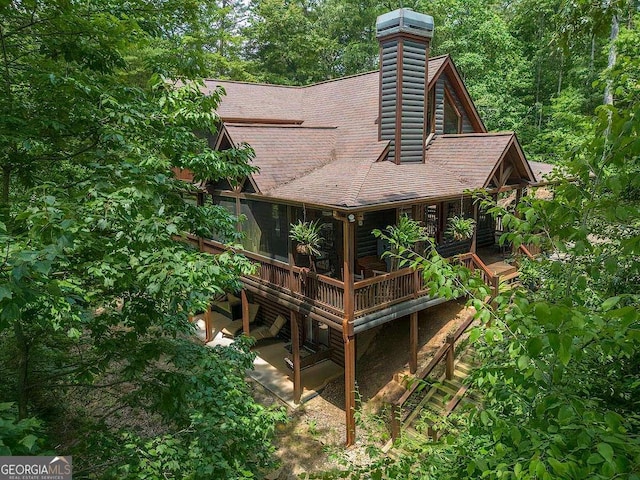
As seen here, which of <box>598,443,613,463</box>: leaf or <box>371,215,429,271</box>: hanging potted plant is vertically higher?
<box>371,215,429,271</box>: hanging potted plant

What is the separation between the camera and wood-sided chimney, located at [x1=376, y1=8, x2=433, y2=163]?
12.7 m

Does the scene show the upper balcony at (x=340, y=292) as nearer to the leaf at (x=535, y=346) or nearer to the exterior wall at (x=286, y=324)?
the exterior wall at (x=286, y=324)

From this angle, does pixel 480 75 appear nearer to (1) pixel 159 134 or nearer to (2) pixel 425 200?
(2) pixel 425 200

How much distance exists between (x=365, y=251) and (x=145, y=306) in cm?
863

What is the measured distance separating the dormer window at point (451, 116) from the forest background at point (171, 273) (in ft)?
32.2

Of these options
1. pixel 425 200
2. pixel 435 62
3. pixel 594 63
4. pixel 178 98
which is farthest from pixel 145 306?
pixel 594 63

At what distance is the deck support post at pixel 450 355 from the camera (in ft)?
33.2

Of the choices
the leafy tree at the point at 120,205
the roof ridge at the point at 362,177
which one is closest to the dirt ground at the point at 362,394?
the leafy tree at the point at 120,205

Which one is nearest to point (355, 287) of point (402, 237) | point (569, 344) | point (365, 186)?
point (365, 186)

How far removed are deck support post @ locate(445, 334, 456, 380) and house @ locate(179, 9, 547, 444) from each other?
96 cm

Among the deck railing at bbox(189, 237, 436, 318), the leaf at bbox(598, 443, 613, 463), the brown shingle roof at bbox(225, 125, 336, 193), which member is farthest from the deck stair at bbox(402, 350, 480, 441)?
the leaf at bbox(598, 443, 613, 463)

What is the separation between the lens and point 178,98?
5852 mm

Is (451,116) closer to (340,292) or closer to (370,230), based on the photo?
(370,230)

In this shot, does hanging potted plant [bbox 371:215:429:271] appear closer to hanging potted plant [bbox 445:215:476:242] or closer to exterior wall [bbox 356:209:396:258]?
exterior wall [bbox 356:209:396:258]
